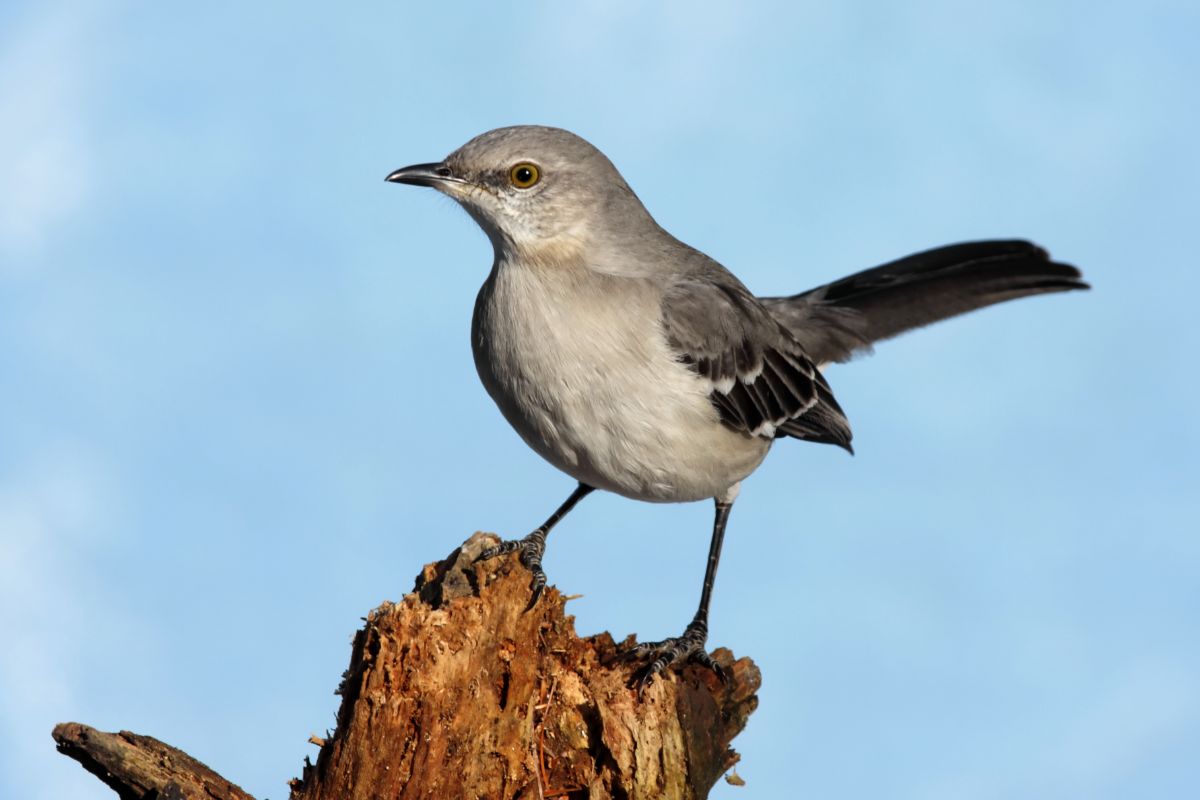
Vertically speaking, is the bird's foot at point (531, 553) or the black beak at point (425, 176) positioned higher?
the black beak at point (425, 176)

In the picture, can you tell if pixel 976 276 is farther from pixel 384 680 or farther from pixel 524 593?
pixel 384 680

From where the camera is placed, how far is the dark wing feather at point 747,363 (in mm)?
7289

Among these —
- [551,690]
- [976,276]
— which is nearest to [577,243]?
[551,690]

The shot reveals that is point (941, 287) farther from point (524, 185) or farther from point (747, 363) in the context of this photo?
point (524, 185)

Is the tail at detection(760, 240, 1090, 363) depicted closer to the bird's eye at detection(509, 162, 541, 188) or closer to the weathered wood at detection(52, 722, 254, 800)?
the bird's eye at detection(509, 162, 541, 188)

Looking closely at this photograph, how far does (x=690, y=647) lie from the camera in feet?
23.8

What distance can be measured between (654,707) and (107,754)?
9.39 feet

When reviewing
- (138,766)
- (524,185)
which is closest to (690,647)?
(524,185)

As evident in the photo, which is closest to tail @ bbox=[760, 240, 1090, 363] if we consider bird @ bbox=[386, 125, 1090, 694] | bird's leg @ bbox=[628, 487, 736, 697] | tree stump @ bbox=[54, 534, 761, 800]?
bird @ bbox=[386, 125, 1090, 694]

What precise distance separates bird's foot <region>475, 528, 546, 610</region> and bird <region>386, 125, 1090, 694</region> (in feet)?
0.05

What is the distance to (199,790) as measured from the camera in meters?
5.75

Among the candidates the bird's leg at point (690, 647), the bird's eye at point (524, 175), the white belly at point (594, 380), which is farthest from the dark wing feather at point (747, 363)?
the bird's eye at point (524, 175)

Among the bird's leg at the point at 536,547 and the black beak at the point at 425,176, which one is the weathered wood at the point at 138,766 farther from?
the black beak at the point at 425,176

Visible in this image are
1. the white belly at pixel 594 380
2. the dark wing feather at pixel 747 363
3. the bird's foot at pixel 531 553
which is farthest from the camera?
the dark wing feather at pixel 747 363
